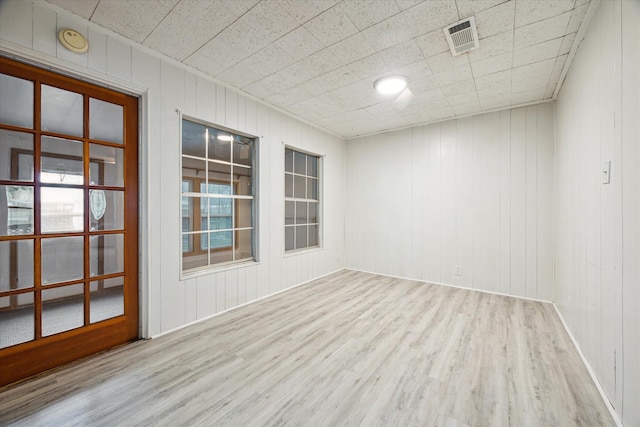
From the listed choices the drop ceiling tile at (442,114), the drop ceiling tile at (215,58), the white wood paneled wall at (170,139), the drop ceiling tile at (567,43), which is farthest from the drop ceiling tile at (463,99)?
the drop ceiling tile at (215,58)

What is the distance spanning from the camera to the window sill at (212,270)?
2940 millimetres

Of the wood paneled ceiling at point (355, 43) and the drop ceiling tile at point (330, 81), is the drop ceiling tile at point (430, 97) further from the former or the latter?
the drop ceiling tile at point (330, 81)

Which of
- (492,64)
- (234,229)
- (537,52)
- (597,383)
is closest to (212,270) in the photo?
(234,229)

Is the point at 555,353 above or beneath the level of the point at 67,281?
beneath

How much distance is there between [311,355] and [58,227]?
2.34 metres

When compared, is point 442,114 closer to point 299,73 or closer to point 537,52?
point 537,52

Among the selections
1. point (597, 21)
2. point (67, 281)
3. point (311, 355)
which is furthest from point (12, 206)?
point (597, 21)

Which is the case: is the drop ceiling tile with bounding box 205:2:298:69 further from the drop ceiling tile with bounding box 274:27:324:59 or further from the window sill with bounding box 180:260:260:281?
the window sill with bounding box 180:260:260:281

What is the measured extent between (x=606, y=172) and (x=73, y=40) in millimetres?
4033

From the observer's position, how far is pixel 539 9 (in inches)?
79.7

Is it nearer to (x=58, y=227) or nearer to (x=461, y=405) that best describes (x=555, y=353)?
(x=461, y=405)

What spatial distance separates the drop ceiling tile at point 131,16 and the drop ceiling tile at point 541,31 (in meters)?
2.84

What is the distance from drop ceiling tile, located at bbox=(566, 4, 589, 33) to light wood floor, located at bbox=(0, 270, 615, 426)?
278cm

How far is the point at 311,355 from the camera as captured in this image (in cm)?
233
